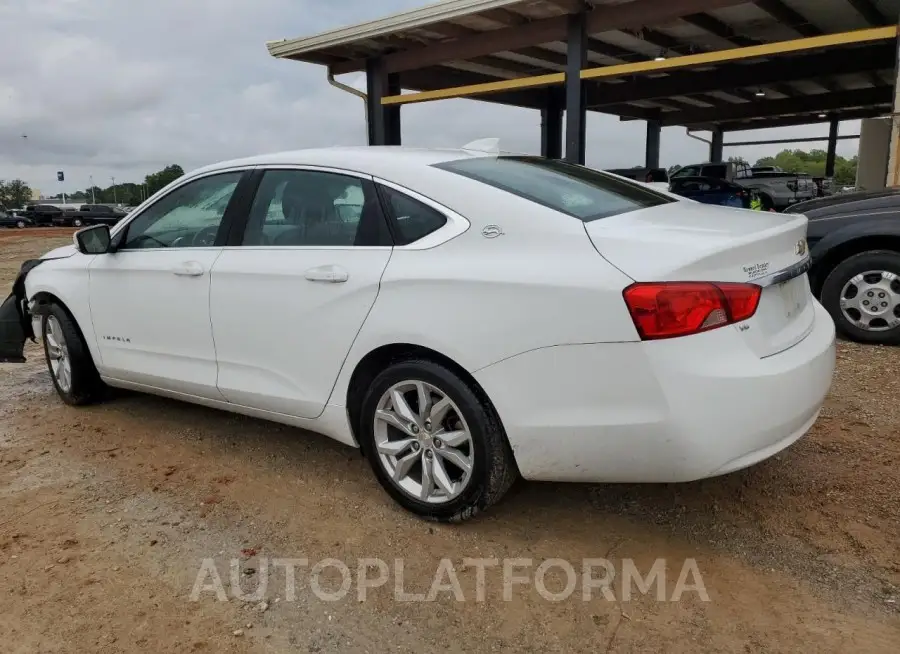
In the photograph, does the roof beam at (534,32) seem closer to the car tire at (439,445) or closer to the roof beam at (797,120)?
the car tire at (439,445)

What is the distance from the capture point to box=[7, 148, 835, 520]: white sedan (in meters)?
2.36

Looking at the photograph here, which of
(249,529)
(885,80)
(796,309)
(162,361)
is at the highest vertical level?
(885,80)

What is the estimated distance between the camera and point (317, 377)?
10.3 feet

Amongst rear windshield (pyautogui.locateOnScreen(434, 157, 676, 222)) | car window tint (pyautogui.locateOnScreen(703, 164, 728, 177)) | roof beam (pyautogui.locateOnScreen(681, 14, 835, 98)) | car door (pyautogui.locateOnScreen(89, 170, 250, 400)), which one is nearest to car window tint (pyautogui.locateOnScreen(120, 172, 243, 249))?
car door (pyautogui.locateOnScreen(89, 170, 250, 400))

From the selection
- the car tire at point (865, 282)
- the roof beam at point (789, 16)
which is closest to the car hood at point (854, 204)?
the car tire at point (865, 282)

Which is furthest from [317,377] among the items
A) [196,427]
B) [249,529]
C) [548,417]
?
[196,427]

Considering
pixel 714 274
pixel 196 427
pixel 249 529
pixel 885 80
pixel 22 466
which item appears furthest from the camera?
pixel 885 80

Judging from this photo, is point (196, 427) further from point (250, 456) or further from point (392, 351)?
point (392, 351)

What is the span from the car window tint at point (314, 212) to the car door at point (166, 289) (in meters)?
0.22

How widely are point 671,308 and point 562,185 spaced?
102 centimetres

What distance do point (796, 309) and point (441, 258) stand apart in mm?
1422

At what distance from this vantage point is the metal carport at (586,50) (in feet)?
34.8

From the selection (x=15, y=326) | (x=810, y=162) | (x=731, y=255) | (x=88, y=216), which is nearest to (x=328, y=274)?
(x=731, y=255)

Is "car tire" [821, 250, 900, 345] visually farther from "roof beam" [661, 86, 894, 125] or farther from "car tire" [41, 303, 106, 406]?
"roof beam" [661, 86, 894, 125]
